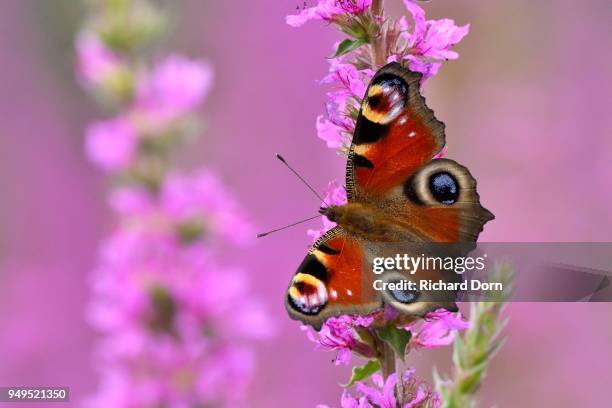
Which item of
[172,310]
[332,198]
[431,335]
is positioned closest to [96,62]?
[172,310]

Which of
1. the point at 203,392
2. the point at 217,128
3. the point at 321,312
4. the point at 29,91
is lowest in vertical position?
the point at 321,312

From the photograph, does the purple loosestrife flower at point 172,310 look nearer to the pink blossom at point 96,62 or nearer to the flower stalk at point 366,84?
the pink blossom at point 96,62

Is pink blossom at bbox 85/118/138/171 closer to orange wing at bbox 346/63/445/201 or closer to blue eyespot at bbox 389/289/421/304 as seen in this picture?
orange wing at bbox 346/63/445/201

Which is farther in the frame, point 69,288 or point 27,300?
point 69,288

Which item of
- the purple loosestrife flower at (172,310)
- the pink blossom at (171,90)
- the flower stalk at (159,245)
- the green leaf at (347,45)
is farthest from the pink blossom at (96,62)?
the green leaf at (347,45)

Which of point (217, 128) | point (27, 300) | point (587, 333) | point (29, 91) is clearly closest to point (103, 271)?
point (587, 333)

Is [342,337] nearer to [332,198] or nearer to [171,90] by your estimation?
[332,198]

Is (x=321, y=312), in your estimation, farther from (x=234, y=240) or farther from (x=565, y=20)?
(x=565, y=20)
